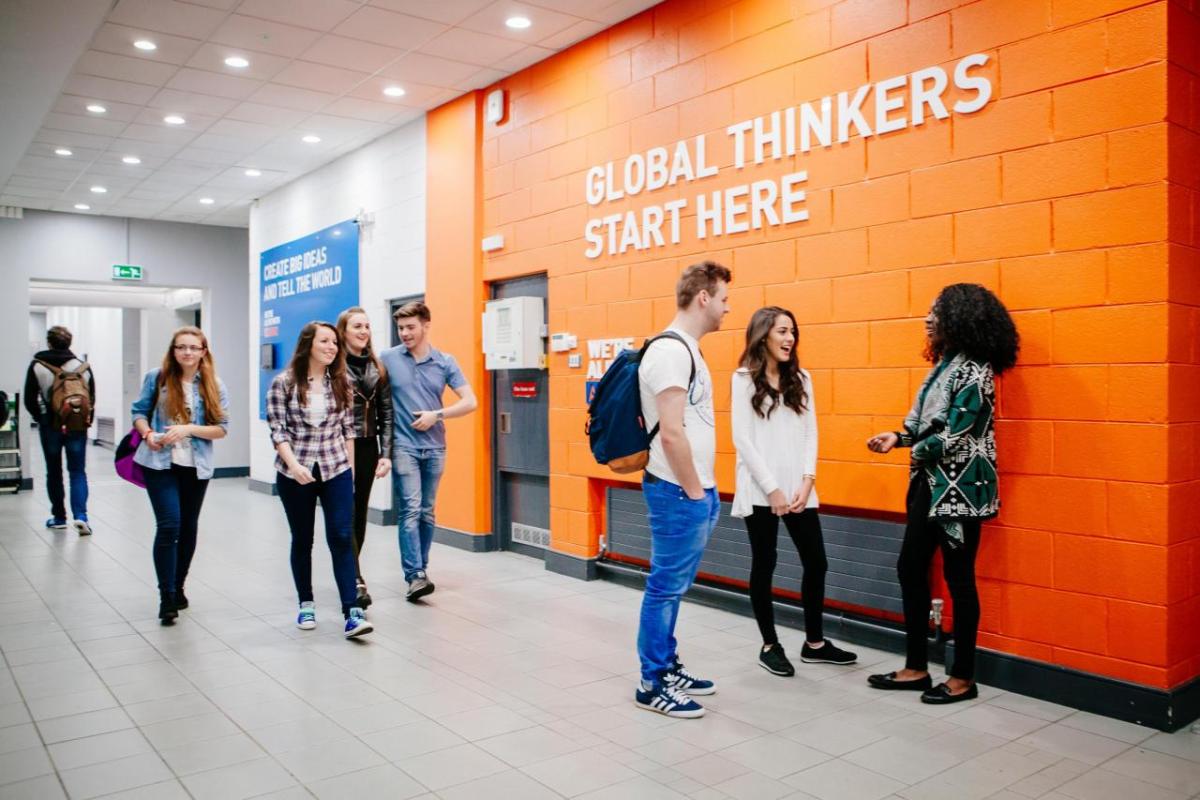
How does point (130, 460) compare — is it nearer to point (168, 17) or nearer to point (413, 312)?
point (413, 312)

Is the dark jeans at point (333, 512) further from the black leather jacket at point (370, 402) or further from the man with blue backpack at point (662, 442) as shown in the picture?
the man with blue backpack at point (662, 442)

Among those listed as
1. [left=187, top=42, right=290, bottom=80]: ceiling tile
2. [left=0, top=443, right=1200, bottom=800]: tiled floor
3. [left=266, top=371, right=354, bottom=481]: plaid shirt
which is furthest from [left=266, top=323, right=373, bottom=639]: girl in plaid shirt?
[left=187, top=42, right=290, bottom=80]: ceiling tile

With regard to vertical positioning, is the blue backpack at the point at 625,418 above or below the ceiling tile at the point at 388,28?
below

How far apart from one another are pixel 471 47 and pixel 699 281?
3.31 meters

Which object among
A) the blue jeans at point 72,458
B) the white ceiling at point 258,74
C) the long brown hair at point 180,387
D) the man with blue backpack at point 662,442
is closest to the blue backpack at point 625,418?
the man with blue backpack at point 662,442

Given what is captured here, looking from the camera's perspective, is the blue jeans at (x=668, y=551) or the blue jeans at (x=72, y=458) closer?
the blue jeans at (x=668, y=551)

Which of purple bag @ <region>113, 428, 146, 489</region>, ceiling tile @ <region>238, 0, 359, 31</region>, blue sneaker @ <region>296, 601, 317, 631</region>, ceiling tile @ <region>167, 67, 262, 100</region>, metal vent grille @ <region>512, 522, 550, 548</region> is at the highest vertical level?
ceiling tile @ <region>167, 67, 262, 100</region>

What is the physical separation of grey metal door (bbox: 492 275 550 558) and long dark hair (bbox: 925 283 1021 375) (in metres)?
3.02

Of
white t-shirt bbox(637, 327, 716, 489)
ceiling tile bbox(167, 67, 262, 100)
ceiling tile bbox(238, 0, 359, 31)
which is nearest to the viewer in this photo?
white t-shirt bbox(637, 327, 716, 489)

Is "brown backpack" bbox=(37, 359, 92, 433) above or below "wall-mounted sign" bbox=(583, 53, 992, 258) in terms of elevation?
below

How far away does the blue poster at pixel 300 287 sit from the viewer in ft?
26.6

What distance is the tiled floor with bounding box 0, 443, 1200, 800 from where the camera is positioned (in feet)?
8.35

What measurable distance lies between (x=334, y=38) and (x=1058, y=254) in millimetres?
4310

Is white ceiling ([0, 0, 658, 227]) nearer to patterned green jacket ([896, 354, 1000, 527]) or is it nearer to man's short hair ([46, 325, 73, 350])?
man's short hair ([46, 325, 73, 350])
